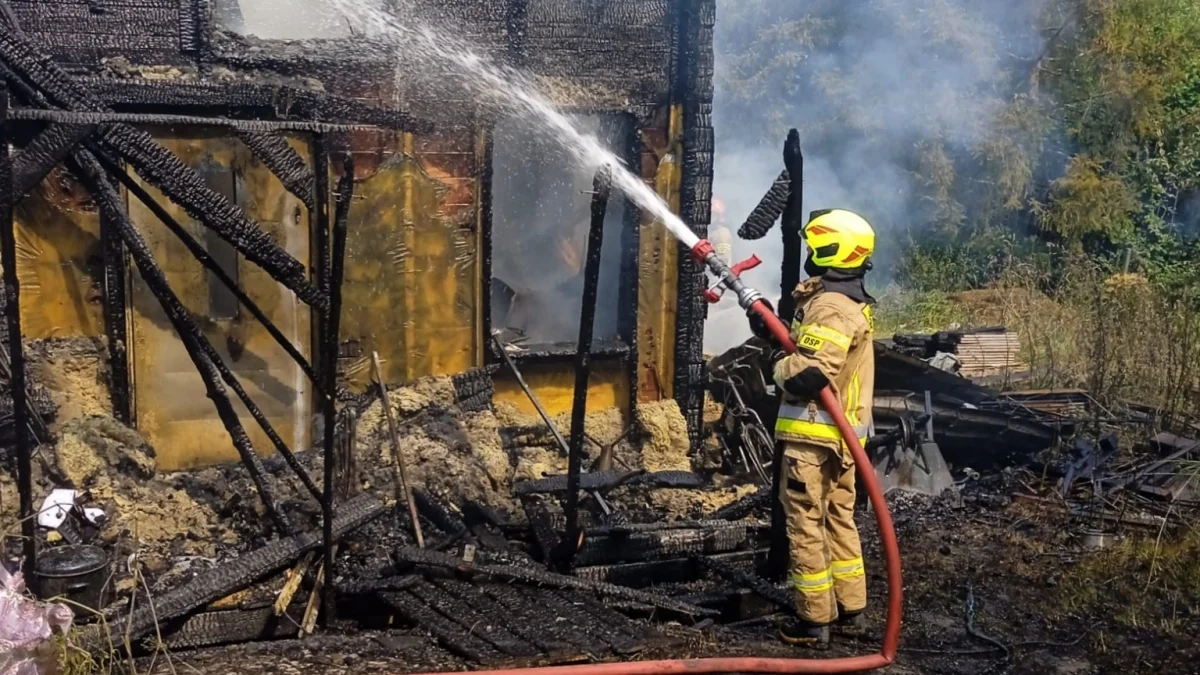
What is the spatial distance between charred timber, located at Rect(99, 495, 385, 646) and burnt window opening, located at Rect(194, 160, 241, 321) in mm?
2474

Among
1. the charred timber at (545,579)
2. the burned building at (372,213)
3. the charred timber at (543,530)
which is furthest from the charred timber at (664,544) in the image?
the burned building at (372,213)

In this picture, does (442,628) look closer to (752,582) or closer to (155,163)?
(752,582)

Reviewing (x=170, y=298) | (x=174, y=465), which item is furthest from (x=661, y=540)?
(x=174, y=465)

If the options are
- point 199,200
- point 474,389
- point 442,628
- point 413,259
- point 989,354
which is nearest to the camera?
point 199,200

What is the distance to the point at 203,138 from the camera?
8.68 meters

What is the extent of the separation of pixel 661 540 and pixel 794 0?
16342mm

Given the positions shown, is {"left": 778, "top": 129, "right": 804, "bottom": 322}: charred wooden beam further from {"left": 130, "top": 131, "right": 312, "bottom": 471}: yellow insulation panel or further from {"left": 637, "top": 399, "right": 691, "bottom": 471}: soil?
{"left": 130, "top": 131, "right": 312, "bottom": 471}: yellow insulation panel

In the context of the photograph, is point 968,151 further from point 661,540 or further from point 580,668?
point 580,668

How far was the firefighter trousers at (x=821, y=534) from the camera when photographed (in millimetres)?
6051

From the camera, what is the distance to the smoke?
19797mm

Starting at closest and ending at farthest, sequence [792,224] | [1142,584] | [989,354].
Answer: [792,224]
[1142,584]
[989,354]

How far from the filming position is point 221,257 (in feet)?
29.2

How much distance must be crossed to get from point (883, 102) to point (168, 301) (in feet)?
52.8

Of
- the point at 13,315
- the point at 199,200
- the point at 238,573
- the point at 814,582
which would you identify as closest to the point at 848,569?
the point at 814,582
